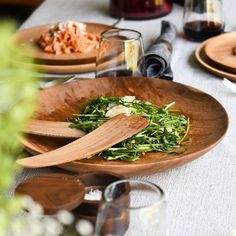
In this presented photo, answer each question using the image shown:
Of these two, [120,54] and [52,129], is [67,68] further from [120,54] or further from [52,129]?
[52,129]

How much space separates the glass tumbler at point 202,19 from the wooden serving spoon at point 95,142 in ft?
2.38

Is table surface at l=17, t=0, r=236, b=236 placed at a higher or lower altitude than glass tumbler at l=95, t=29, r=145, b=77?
lower

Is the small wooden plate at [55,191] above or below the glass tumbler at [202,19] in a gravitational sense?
above

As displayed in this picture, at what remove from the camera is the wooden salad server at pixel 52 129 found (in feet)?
3.13

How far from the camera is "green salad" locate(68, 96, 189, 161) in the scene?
92cm

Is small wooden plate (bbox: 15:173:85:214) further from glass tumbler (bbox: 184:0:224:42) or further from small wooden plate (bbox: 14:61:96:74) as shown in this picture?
glass tumbler (bbox: 184:0:224:42)

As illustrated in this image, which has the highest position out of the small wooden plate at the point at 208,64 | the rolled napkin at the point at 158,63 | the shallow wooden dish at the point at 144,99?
the shallow wooden dish at the point at 144,99

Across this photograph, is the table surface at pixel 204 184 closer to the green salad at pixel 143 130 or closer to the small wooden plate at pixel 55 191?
Answer: the green salad at pixel 143 130

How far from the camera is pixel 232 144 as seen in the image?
1.08 metres

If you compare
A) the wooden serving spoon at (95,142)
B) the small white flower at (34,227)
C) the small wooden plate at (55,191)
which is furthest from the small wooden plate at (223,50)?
the small white flower at (34,227)

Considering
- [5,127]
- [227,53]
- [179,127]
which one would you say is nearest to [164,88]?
[179,127]

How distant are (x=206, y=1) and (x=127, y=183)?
1.06m

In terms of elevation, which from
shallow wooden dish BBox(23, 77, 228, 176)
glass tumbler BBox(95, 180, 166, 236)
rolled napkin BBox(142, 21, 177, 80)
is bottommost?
rolled napkin BBox(142, 21, 177, 80)

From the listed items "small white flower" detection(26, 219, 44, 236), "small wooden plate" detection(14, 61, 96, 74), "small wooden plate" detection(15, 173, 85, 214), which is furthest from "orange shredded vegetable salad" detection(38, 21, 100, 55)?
"small white flower" detection(26, 219, 44, 236)
